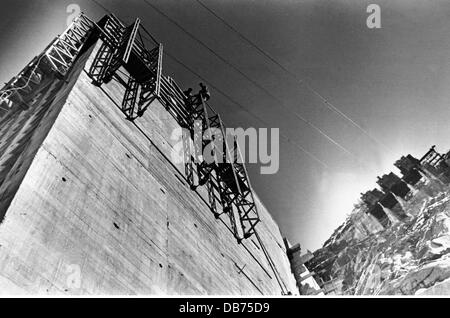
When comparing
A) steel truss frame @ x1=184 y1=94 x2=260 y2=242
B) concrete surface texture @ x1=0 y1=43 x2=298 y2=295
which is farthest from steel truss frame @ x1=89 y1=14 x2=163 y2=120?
steel truss frame @ x1=184 y1=94 x2=260 y2=242

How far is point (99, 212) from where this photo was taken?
23.4 ft

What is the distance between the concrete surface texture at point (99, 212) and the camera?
5305mm

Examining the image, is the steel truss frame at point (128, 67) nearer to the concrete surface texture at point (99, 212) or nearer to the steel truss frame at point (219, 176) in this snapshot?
the concrete surface texture at point (99, 212)

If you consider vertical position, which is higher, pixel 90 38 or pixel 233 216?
pixel 90 38

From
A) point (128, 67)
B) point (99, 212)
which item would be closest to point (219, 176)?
point (128, 67)

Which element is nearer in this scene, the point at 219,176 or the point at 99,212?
the point at 99,212

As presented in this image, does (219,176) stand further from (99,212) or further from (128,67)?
(99,212)

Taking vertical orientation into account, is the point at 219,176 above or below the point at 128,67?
below

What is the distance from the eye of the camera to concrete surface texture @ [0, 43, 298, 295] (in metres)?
5.30

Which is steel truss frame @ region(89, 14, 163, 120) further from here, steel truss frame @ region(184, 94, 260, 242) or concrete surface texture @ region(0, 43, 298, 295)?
steel truss frame @ region(184, 94, 260, 242)

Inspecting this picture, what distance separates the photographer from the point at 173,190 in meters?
A: 11.9
